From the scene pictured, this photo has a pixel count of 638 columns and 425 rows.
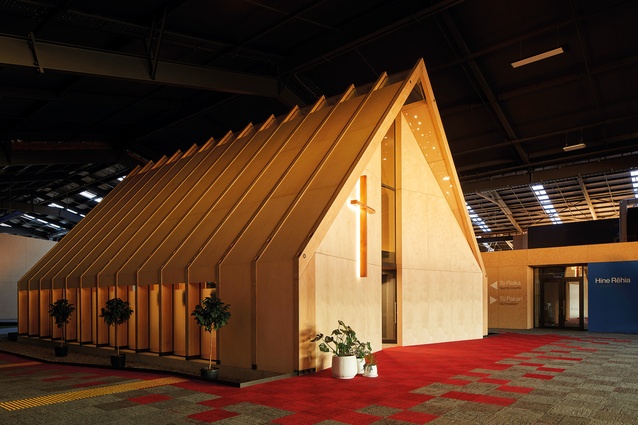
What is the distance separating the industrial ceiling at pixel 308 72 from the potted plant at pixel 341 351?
7.71 meters

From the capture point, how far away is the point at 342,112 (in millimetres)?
12773

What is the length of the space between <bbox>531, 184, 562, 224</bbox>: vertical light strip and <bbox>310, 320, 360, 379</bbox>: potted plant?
19341 mm

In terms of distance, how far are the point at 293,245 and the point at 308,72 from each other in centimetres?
884

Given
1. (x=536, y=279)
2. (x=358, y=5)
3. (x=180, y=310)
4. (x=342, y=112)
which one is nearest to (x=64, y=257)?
(x=180, y=310)

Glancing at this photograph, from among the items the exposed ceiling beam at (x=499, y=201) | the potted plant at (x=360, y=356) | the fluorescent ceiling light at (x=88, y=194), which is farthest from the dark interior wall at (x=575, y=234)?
the fluorescent ceiling light at (x=88, y=194)

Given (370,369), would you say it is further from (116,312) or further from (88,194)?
(88,194)

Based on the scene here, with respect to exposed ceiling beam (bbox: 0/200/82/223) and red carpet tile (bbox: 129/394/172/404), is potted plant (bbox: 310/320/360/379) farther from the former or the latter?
exposed ceiling beam (bbox: 0/200/82/223)

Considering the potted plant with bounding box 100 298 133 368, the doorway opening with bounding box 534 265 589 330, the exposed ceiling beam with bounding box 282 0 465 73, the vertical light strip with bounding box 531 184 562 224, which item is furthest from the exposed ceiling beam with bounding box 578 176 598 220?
the potted plant with bounding box 100 298 133 368

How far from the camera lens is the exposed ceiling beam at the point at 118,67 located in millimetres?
11086

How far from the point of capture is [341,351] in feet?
28.2

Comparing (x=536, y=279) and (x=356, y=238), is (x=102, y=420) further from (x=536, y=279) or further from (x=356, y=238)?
(x=536, y=279)

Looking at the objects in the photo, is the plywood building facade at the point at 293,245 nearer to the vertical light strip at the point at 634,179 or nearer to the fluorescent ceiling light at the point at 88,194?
the vertical light strip at the point at 634,179

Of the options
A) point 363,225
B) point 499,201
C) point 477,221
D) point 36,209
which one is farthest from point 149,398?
point 477,221

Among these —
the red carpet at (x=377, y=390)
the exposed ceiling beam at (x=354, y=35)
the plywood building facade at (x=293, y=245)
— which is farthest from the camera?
the exposed ceiling beam at (x=354, y=35)
